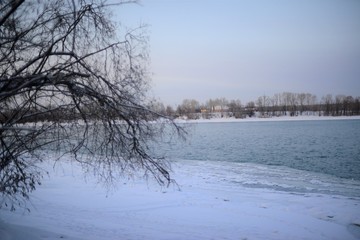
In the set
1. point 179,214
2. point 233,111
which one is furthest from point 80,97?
point 233,111

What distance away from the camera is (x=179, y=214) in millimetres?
8773

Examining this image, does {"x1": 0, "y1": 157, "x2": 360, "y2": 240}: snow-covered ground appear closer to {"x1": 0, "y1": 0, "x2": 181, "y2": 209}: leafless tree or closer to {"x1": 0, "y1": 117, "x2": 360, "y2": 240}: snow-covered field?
{"x1": 0, "y1": 117, "x2": 360, "y2": 240}: snow-covered field

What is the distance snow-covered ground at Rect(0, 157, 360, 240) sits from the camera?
7363mm

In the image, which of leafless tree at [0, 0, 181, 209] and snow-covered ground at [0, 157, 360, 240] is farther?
snow-covered ground at [0, 157, 360, 240]

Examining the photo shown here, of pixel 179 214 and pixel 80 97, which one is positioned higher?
pixel 80 97

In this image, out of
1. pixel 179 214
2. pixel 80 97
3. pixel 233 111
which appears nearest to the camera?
pixel 80 97

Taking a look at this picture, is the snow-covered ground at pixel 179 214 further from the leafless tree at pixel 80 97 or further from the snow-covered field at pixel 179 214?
the leafless tree at pixel 80 97

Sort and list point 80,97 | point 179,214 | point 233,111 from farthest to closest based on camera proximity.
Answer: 1. point 233,111
2. point 179,214
3. point 80,97

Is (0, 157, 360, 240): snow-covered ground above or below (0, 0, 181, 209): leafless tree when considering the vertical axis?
below

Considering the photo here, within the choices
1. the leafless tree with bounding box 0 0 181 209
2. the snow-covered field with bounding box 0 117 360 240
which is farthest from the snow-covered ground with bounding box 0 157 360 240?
the leafless tree with bounding box 0 0 181 209

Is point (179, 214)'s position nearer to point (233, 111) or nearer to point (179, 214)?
point (179, 214)

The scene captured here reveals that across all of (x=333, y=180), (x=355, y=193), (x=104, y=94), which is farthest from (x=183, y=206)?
(x=333, y=180)

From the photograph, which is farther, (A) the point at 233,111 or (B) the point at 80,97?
(A) the point at 233,111

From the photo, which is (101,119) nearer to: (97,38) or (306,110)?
(97,38)
